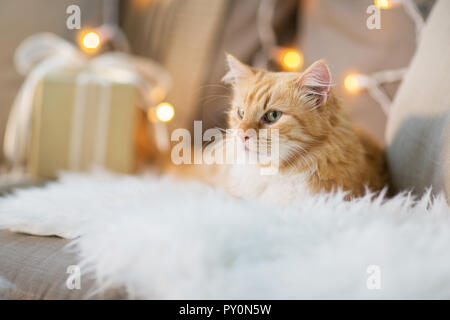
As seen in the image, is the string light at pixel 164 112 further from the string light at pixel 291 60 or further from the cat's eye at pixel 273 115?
the cat's eye at pixel 273 115

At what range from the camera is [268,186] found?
0.78 meters

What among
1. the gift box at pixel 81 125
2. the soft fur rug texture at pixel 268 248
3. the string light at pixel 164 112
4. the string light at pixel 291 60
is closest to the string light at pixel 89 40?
the gift box at pixel 81 125

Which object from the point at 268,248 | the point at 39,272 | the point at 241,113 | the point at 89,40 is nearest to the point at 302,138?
the point at 241,113

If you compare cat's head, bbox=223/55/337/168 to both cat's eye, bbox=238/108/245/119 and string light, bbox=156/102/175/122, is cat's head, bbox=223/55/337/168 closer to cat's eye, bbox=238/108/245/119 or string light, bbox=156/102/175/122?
cat's eye, bbox=238/108/245/119

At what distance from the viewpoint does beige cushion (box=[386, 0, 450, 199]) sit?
0.70 meters

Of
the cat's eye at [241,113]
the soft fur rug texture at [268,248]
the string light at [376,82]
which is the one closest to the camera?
the soft fur rug texture at [268,248]

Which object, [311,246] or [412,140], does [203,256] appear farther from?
[412,140]

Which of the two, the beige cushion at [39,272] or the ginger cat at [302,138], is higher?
the ginger cat at [302,138]

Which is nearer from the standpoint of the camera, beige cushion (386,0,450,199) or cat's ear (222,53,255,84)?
beige cushion (386,0,450,199)

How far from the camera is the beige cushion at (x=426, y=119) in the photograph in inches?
27.6

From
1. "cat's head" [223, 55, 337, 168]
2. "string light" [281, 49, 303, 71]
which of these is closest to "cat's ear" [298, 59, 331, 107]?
"cat's head" [223, 55, 337, 168]

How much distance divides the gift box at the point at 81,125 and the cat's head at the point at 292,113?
23.3 inches
